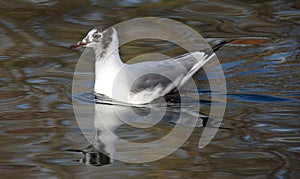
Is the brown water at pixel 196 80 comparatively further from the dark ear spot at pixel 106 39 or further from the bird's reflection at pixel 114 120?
the dark ear spot at pixel 106 39

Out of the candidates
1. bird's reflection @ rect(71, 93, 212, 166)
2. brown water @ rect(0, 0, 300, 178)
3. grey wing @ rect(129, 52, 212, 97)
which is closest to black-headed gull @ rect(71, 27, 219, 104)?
grey wing @ rect(129, 52, 212, 97)

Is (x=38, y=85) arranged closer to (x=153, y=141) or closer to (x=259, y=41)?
(x=153, y=141)

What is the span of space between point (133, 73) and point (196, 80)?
4.18 ft

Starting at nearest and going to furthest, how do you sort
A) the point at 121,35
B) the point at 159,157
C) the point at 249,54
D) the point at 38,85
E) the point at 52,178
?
the point at 52,178, the point at 159,157, the point at 38,85, the point at 249,54, the point at 121,35

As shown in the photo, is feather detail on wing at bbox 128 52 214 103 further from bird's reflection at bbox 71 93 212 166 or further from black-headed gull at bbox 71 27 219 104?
bird's reflection at bbox 71 93 212 166

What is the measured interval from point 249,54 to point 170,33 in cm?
149

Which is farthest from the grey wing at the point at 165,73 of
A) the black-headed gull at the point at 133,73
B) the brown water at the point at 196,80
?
the brown water at the point at 196,80

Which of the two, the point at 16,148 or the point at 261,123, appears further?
the point at 261,123

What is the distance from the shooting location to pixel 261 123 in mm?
7488

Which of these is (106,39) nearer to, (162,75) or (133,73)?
(133,73)

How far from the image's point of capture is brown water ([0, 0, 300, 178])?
6.37m

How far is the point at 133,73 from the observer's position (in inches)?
334

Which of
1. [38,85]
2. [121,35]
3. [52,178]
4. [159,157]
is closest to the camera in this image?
[52,178]

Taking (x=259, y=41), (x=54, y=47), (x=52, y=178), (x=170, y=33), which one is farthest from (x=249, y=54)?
(x=52, y=178)
